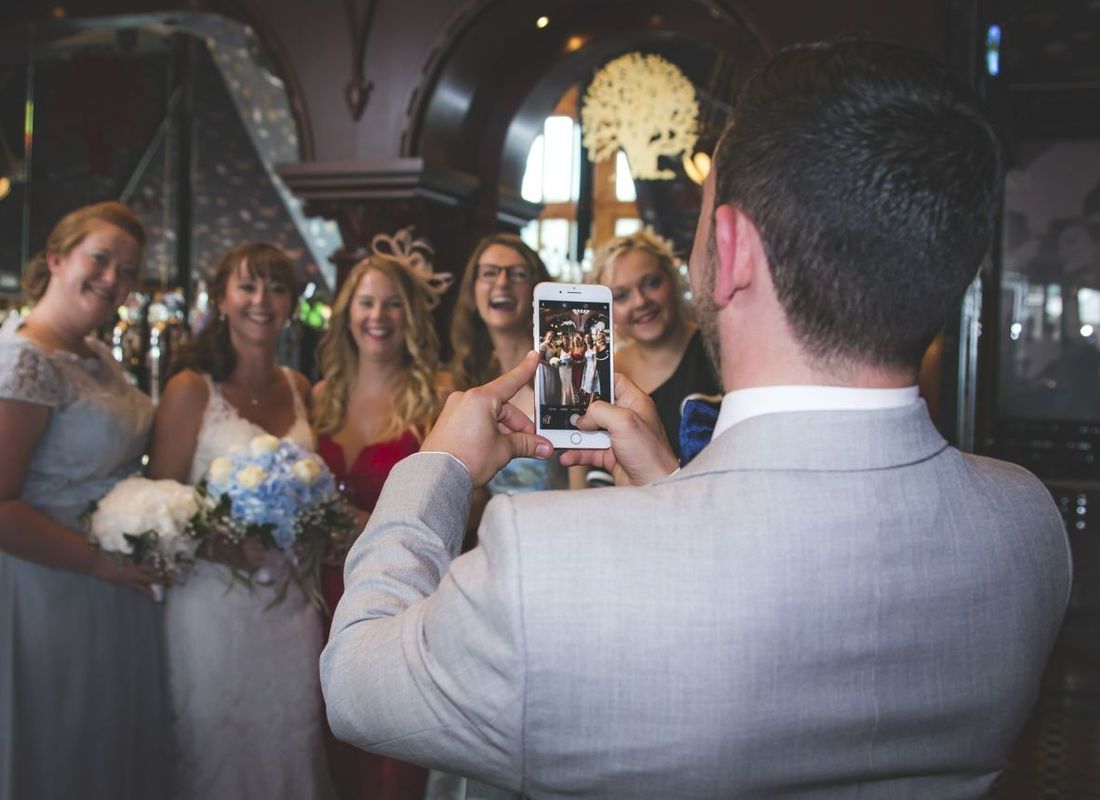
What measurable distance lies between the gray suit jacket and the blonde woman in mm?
2493

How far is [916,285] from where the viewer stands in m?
0.96

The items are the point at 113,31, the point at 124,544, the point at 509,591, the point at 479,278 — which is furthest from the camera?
the point at 113,31

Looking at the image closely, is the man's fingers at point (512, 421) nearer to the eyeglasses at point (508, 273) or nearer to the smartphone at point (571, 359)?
the smartphone at point (571, 359)

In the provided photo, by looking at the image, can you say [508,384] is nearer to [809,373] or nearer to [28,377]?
[809,373]

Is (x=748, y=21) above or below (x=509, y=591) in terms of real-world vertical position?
above

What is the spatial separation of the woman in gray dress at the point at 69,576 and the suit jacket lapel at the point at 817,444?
2.53 metres

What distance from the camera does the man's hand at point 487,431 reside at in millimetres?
1212

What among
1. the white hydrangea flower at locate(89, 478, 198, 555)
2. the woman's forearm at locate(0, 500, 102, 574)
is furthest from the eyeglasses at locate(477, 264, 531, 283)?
the woman's forearm at locate(0, 500, 102, 574)

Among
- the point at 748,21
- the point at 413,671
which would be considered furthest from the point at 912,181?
the point at 748,21

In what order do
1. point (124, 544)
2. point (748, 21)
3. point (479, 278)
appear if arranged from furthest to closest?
point (748, 21)
point (479, 278)
point (124, 544)

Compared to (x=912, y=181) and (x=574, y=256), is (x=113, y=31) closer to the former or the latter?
(x=574, y=256)

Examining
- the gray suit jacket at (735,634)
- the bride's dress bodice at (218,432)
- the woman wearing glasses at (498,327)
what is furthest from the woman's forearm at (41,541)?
the gray suit jacket at (735,634)

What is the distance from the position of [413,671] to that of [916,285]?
52cm

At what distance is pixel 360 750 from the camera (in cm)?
349
